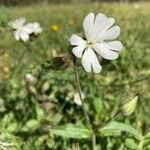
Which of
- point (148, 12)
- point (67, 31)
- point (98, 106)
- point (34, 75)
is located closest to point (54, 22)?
point (148, 12)

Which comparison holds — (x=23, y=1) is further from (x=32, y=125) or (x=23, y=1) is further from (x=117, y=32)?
(x=117, y=32)

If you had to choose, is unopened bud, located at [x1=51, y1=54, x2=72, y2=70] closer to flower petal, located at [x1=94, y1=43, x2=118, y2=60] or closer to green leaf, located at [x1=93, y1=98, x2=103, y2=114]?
flower petal, located at [x1=94, y1=43, x2=118, y2=60]

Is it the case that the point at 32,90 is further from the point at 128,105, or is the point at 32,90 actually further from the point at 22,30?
the point at 128,105

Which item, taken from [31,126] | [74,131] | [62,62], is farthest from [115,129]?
[31,126]

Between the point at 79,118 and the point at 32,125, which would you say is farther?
the point at 79,118

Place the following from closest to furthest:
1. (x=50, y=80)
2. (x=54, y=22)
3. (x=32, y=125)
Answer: (x=32, y=125), (x=50, y=80), (x=54, y=22)

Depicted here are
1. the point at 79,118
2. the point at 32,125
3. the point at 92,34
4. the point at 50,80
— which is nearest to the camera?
the point at 92,34

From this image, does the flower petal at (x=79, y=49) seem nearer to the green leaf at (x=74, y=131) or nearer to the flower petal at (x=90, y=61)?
the flower petal at (x=90, y=61)
